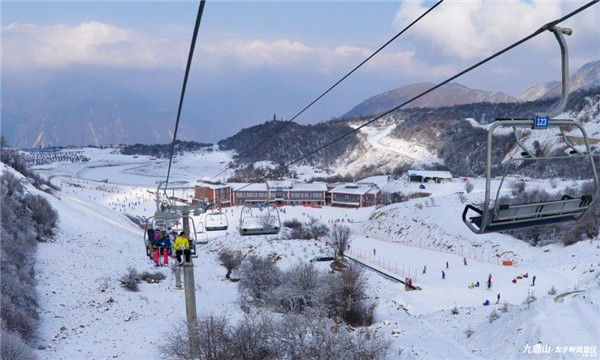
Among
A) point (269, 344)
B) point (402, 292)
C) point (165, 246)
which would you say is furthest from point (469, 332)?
point (165, 246)

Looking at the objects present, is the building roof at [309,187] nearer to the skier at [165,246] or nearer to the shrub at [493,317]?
the shrub at [493,317]

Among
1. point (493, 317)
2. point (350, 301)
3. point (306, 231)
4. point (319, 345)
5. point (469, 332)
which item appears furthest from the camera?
point (306, 231)

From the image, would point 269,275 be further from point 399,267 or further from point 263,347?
point 399,267

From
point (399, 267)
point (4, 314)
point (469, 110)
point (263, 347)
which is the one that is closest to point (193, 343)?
point (263, 347)

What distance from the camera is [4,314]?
13.6m

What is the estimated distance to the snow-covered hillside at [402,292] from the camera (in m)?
13.4

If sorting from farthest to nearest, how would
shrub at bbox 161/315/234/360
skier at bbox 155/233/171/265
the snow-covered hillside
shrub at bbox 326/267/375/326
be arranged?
shrub at bbox 326/267/375/326 < skier at bbox 155/233/171/265 < the snow-covered hillside < shrub at bbox 161/315/234/360

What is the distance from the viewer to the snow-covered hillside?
43.8 ft

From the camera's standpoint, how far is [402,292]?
2345 cm

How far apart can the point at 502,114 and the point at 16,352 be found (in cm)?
14483

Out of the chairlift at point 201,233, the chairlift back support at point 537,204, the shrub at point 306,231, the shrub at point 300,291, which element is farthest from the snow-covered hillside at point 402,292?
the chairlift back support at point 537,204

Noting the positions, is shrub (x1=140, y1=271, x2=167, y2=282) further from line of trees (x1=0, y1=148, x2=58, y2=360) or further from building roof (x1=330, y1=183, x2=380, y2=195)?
building roof (x1=330, y1=183, x2=380, y2=195)

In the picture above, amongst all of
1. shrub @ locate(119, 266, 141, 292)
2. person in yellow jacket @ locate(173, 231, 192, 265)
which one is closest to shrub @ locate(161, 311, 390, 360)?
person in yellow jacket @ locate(173, 231, 192, 265)

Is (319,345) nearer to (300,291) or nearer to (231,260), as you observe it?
(300,291)
